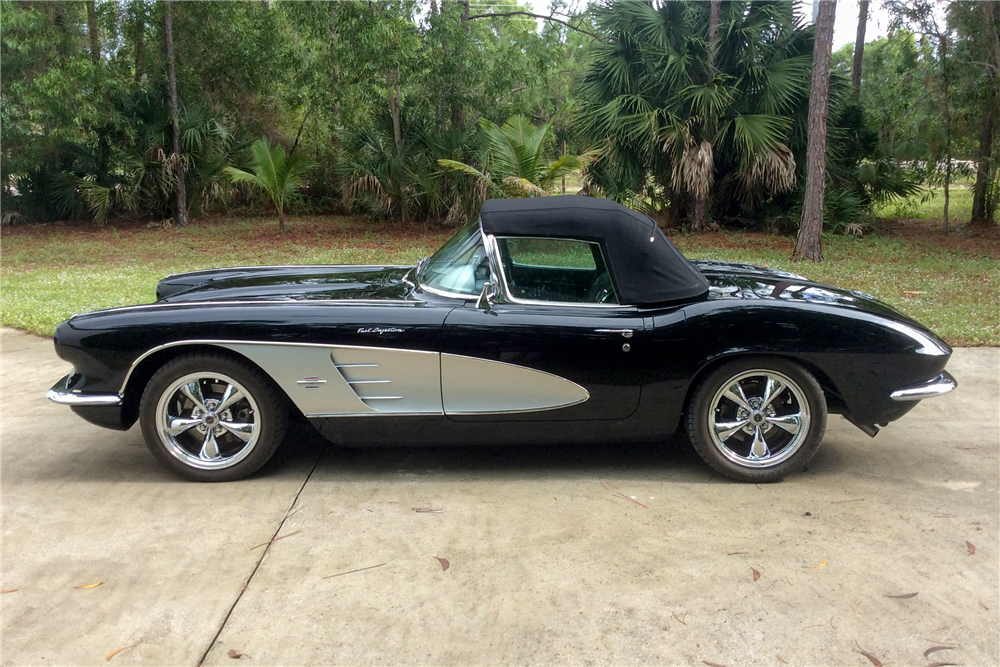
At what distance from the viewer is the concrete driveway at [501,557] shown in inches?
109

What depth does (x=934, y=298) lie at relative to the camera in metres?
8.66

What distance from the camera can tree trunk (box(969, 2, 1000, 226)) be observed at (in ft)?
41.1

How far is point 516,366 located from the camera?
3.93 metres

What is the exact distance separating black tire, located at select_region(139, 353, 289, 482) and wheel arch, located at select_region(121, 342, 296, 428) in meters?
0.02

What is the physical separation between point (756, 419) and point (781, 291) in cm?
76

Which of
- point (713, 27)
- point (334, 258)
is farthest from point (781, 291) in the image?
point (713, 27)

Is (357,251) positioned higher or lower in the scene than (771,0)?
lower

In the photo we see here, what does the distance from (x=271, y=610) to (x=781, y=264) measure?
9448 millimetres

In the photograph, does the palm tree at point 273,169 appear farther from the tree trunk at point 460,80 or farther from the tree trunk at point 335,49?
the tree trunk at point 460,80

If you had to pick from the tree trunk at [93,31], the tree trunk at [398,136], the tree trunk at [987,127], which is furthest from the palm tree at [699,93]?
the tree trunk at [93,31]

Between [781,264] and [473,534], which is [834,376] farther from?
[781,264]

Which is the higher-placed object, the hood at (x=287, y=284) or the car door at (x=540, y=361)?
the hood at (x=287, y=284)

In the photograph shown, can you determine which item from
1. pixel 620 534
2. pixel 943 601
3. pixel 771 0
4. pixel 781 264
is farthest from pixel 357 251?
pixel 943 601

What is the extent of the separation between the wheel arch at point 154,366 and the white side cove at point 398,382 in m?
0.06
